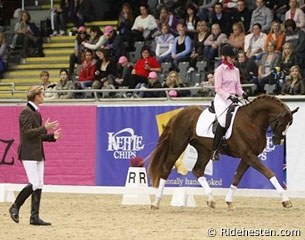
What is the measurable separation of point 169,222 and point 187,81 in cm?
799

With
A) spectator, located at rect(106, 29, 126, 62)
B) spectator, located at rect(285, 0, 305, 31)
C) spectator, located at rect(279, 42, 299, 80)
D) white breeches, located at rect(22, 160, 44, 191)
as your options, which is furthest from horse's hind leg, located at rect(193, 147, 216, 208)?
spectator, located at rect(106, 29, 126, 62)

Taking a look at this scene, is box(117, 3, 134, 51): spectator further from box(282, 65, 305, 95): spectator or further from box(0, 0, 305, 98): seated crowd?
box(282, 65, 305, 95): spectator

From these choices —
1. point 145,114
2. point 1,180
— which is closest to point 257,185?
point 145,114

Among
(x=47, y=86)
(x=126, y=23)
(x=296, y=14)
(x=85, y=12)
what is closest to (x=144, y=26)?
(x=126, y=23)

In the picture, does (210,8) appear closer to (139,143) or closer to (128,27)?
(128,27)

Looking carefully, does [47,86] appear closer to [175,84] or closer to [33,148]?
[175,84]

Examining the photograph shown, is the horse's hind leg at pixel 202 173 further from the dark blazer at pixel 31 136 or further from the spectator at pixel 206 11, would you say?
the spectator at pixel 206 11

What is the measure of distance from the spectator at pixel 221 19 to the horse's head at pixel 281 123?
7.50 metres

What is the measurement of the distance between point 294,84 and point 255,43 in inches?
118

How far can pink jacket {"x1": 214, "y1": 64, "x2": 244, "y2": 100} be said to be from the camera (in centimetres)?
1595

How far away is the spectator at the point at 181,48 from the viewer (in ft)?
74.4

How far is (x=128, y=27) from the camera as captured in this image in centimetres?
2481

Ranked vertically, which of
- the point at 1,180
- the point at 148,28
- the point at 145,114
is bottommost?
the point at 1,180

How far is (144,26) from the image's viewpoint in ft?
80.4
